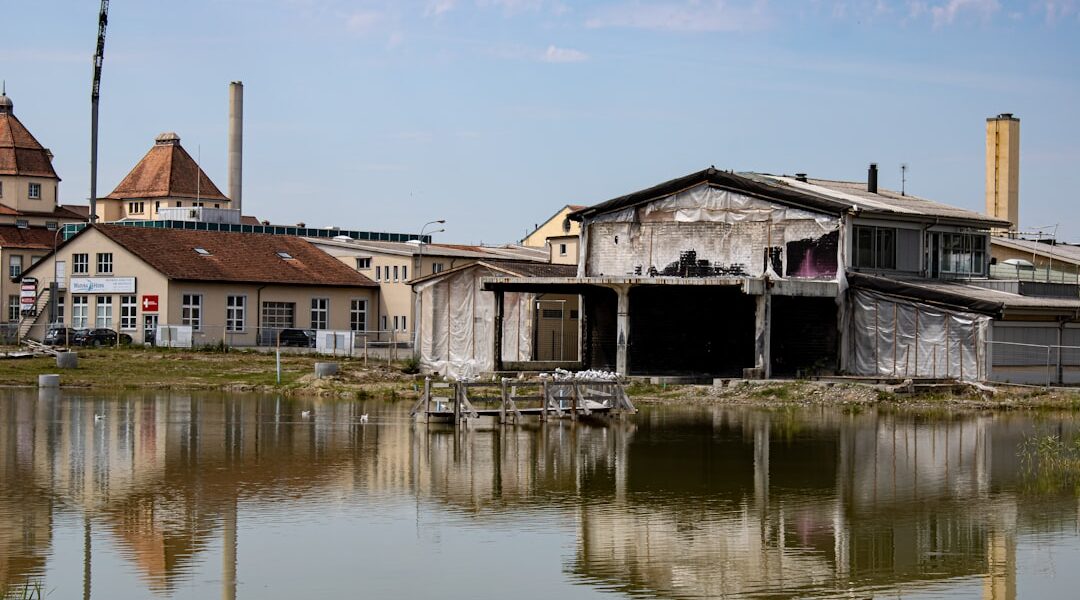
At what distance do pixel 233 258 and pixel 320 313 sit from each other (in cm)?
476

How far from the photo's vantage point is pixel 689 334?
54562 millimetres

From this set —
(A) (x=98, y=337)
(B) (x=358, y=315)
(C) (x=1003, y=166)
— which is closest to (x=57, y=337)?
(A) (x=98, y=337)

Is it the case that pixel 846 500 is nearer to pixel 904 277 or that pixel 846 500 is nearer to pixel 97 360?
pixel 904 277

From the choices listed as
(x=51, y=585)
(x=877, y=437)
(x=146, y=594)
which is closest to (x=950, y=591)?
(x=146, y=594)

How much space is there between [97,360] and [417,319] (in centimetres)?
1161

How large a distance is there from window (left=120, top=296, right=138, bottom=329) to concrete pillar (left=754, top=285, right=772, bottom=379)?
30.9 m

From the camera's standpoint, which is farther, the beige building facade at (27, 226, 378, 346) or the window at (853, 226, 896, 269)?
the beige building facade at (27, 226, 378, 346)

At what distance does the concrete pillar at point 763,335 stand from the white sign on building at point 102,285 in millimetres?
30984

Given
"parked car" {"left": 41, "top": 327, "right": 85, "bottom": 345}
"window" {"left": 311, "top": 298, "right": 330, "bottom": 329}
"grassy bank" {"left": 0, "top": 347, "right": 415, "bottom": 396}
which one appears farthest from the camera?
"window" {"left": 311, "top": 298, "right": 330, "bottom": 329}

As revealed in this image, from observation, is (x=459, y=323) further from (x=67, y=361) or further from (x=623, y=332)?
(x=67, y=361)

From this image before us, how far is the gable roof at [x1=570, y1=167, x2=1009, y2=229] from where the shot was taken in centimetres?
5047

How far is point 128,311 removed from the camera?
2635 inches

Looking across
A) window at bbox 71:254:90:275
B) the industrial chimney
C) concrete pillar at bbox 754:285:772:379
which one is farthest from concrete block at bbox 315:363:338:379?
the industrial chimney

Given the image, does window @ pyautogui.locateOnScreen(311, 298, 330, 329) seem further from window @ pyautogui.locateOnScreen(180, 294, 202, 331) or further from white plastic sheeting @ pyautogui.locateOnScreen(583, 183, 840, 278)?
white plastic sheeting @ pyautogui.locateOnScreen(583, 183, 840, 278)
